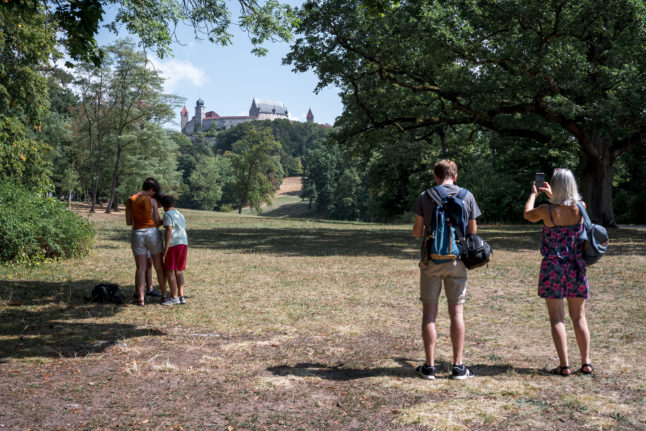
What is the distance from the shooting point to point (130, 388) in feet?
14.2

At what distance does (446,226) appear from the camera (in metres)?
4.50

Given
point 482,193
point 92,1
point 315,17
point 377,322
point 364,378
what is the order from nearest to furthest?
point 364,378 < point 377,322 < point 92,1 < point 315,17 < point 482,193

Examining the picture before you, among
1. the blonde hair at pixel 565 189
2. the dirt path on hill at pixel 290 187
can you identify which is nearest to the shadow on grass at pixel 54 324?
the blonde hair at pixel 565 189

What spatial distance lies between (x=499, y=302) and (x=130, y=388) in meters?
5.83

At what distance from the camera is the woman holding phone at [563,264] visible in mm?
4664

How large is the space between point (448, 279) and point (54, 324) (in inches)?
196

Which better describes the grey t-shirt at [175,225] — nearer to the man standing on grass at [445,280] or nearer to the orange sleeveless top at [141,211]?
the orange sleeveless top at [141,211]

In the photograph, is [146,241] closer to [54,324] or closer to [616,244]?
[54,324]

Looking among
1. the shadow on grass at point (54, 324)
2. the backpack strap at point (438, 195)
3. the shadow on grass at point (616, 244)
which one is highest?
the backpack strap at point (438, 195)

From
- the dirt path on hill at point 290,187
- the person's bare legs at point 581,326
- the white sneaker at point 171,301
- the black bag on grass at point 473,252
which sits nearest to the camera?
the black bag on grass at point 473,252

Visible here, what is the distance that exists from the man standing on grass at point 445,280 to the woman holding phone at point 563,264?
774mm

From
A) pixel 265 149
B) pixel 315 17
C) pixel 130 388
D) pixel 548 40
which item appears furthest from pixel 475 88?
pixel 265 149

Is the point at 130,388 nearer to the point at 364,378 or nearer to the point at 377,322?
the point at 364,378

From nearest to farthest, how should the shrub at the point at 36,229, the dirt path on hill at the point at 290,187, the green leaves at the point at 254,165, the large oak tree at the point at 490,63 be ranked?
the shrub at the point at 36,229
the large oak tree at the point at 490,63
the green leaves at the point at 254,165
the dirt path on hill at the point at 290,187
